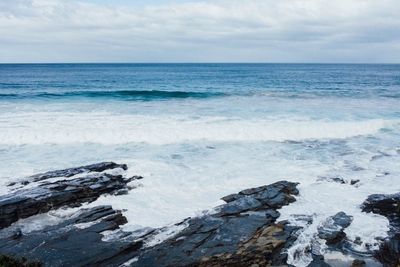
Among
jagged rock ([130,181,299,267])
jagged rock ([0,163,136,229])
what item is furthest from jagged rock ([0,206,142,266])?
jagged rock ([0,163,136,229])

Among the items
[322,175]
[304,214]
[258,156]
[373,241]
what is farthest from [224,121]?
[373,241]

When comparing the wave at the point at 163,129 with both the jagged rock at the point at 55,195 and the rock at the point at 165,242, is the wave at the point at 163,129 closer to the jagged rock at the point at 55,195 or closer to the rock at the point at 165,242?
the jagged rock at the point at 55,195

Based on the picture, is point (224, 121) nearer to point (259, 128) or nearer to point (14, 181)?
point (259, 128)

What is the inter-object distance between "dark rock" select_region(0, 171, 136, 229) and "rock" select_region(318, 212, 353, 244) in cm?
624

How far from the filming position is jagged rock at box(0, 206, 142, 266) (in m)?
8.34

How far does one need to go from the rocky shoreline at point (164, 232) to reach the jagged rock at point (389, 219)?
0.07 ft

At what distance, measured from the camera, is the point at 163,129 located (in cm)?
2267

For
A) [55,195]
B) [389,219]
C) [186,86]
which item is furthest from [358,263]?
[186,86]

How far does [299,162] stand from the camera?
16172 millimetres

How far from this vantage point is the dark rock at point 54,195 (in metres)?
A: 10.5

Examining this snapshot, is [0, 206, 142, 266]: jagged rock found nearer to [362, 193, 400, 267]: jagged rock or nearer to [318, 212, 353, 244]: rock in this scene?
[318, 212, 353, 244]: rock

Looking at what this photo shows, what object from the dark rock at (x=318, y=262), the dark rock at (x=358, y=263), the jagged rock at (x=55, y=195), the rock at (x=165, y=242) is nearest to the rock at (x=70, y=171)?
the jagged rock at (x=55, y=195)

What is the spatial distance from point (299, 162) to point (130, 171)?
6.70 metres

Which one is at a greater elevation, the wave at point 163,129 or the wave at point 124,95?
the wave at point 124,95
